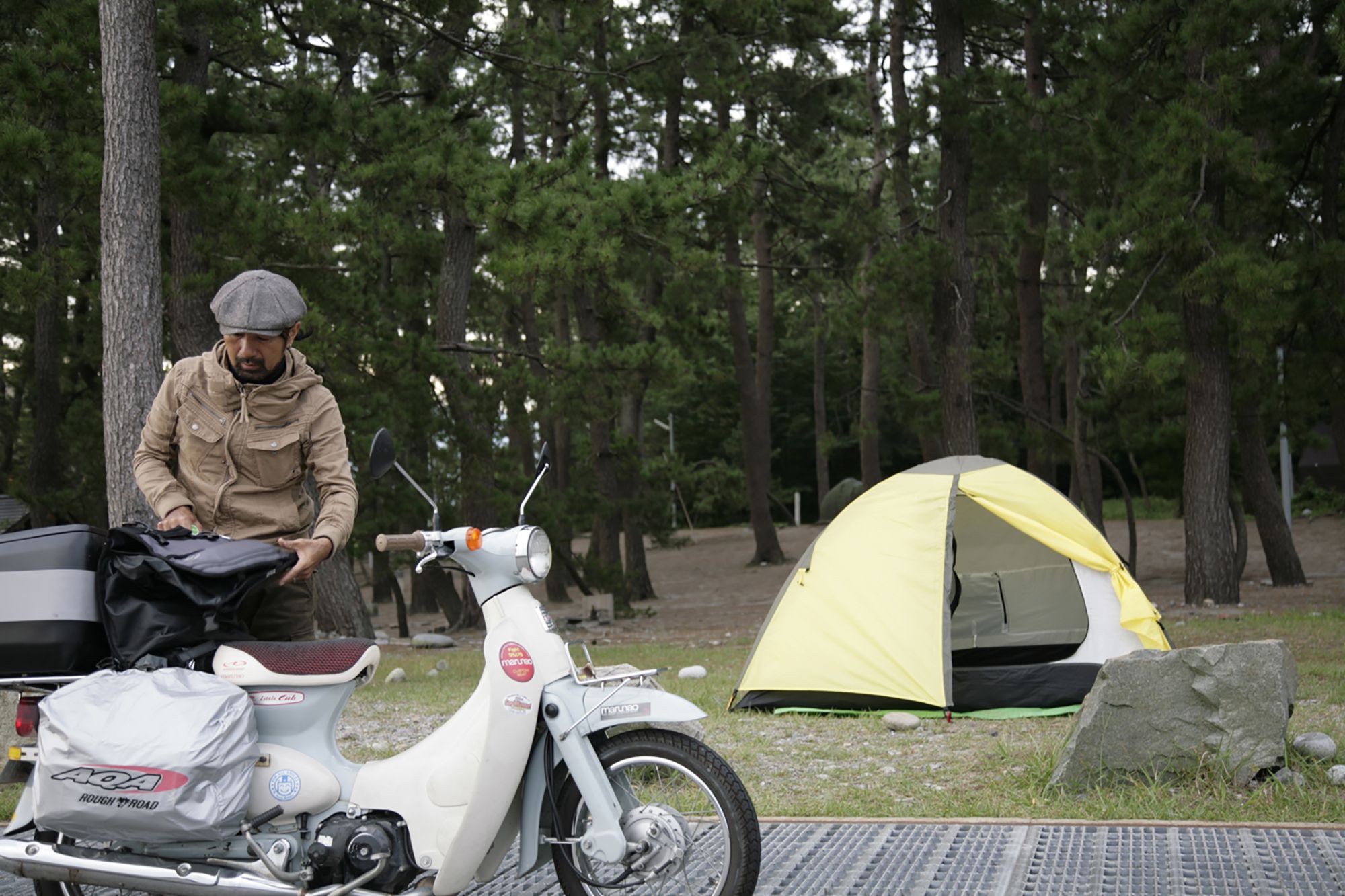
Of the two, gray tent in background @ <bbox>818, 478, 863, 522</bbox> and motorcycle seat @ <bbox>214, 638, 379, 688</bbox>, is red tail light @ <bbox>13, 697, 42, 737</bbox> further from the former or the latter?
gray tent in background @ <bbox>818, 478, 863, 522</bbox>

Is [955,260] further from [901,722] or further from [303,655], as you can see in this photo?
[303,655]

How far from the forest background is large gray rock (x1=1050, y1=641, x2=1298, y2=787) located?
5367 mm

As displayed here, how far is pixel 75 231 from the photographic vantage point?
11672mm

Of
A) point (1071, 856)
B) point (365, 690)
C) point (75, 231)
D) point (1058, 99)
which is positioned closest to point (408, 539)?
point (1071, 856)

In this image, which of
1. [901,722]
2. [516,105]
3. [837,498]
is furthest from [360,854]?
[837,498]

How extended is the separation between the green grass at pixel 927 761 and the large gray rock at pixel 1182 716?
9cm

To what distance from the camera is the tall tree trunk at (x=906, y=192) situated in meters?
14.6

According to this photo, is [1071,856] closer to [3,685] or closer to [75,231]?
[3,685]

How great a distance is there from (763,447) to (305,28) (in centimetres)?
1266

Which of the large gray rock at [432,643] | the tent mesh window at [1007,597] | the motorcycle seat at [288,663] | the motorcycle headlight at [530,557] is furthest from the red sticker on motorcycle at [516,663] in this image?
the large gray rock at [432,643]

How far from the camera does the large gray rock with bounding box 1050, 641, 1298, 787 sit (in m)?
4.77

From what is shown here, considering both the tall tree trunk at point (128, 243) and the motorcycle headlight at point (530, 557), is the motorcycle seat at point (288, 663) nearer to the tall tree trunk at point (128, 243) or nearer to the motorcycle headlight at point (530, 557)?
the motorcycle headlight at point (530, 557)

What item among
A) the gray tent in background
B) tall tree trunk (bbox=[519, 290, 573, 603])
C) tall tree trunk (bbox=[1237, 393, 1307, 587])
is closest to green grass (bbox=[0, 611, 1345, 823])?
tall tree trunk (bbox=[519, 290, 573, 603])

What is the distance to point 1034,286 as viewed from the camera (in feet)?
57.1
